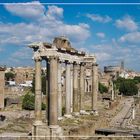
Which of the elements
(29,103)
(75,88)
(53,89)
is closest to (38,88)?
(53,89)

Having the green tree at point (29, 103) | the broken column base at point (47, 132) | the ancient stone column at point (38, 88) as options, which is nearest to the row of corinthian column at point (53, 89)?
the ancient stone column at point (38, 88)

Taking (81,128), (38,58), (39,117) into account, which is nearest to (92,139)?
(81,128)

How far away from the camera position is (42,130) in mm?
22859

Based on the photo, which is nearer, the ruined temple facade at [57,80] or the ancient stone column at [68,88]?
the ruined temple facade at [57,80]

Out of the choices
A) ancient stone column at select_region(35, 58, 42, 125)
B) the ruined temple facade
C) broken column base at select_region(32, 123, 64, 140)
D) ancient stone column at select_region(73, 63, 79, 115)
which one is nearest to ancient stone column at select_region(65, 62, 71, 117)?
the ruined temple facade

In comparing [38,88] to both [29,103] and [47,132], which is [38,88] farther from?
[29,103]

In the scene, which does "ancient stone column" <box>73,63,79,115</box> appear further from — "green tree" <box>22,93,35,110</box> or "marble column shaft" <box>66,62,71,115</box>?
"green tree" <box>22,93,35,110</box>

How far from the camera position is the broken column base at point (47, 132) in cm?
2191

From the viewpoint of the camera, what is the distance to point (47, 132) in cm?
2236

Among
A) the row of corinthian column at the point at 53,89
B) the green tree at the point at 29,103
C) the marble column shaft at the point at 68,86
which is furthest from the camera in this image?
the green tree at the point at 29,103

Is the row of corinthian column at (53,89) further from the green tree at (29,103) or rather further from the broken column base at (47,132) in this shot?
the green tree at (29,103)

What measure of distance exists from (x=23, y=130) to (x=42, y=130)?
497 centimetres

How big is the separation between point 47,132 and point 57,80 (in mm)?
3213

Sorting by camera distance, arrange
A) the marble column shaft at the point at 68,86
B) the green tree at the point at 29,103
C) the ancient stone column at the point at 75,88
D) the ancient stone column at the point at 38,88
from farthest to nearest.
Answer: the green tree at the point at 29,103
the ancient stone column at the point at 75,88
the marble column shaft at the point at 68,86
the ancient stone column at the point at 38,88
